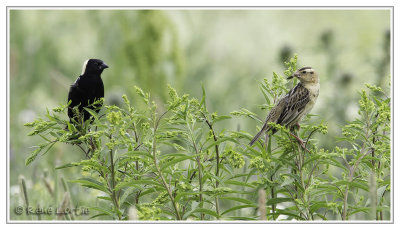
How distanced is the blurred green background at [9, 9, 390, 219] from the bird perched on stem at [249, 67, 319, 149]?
1.60 metres

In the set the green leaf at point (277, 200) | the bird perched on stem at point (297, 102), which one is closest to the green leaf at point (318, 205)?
the green leaf at point (277, 200)

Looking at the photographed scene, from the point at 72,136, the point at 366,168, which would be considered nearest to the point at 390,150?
the point at 366,168

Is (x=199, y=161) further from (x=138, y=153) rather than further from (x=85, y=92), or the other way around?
(x=85, y=92)

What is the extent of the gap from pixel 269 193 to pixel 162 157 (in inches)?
23.1

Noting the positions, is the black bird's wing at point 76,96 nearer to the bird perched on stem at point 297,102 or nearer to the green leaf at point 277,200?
the bird perched on stem at point 297,102

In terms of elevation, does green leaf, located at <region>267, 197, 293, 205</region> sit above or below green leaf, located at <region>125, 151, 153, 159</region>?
below

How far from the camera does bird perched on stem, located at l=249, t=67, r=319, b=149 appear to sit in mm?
3026

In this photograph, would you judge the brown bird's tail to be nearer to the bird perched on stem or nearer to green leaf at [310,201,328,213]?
the bird perched on stem

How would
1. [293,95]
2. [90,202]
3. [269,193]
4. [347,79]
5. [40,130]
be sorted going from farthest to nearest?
[347,79] → [90,202] → [293,95] → [269,193] → [40,130]

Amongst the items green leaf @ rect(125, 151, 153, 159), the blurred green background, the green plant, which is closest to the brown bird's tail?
the green plant

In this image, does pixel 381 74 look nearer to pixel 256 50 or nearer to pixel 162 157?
pixel 256 50

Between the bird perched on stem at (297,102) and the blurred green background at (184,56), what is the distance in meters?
1.60

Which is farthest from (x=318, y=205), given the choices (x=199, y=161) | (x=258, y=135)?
(x=199, y=161)

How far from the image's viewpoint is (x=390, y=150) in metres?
2.57
